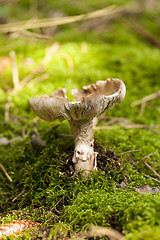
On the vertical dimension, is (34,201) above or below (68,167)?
below

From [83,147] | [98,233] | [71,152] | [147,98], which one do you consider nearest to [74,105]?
[83,147]

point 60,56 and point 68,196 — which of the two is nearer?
point 68,196

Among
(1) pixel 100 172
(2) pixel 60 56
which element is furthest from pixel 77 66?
(1) pixel 100 172

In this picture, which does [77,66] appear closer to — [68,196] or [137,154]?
[137,154]

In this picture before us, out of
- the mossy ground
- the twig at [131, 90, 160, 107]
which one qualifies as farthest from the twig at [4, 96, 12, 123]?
the twig at [131, 90, 160, 107]

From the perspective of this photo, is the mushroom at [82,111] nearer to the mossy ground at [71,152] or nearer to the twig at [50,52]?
the mossy ground at [71,152]

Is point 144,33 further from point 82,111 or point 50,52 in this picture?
point 82,111

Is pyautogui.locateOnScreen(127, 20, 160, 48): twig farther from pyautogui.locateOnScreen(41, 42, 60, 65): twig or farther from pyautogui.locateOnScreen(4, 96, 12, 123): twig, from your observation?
pyautogui.locateOnScreen(4, 96, 12, 123): twig
